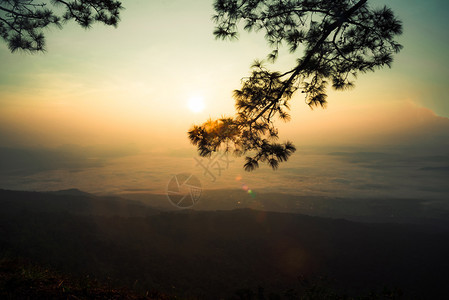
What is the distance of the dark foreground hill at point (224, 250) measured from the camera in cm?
2733

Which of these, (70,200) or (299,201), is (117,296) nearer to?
(70,200)

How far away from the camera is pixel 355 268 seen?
1738 inches

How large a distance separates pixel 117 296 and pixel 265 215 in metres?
65.8

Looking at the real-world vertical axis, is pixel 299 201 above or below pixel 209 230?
below

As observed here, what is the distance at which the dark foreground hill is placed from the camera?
89.7 feet

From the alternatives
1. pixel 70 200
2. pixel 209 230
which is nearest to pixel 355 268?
pixel 209 230

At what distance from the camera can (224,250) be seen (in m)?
43.5

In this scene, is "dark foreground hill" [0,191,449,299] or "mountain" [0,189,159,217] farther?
"mountain" [0,189,159,217]

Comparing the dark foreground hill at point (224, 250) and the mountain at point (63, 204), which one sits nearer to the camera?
the dark foreground hill at point (224, 250)

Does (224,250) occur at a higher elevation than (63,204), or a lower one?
lower

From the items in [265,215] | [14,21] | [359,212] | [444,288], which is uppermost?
[14,21]

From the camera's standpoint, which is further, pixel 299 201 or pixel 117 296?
pixel 299 201

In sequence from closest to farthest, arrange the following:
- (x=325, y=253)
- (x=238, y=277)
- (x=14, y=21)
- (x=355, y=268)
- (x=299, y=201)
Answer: (x=14, y=21) < (x=238, y=277) < (x=355, y=268) < (x=325, y=253) < (x=299, y=201)

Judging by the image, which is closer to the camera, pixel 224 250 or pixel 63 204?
pixel 224 250
